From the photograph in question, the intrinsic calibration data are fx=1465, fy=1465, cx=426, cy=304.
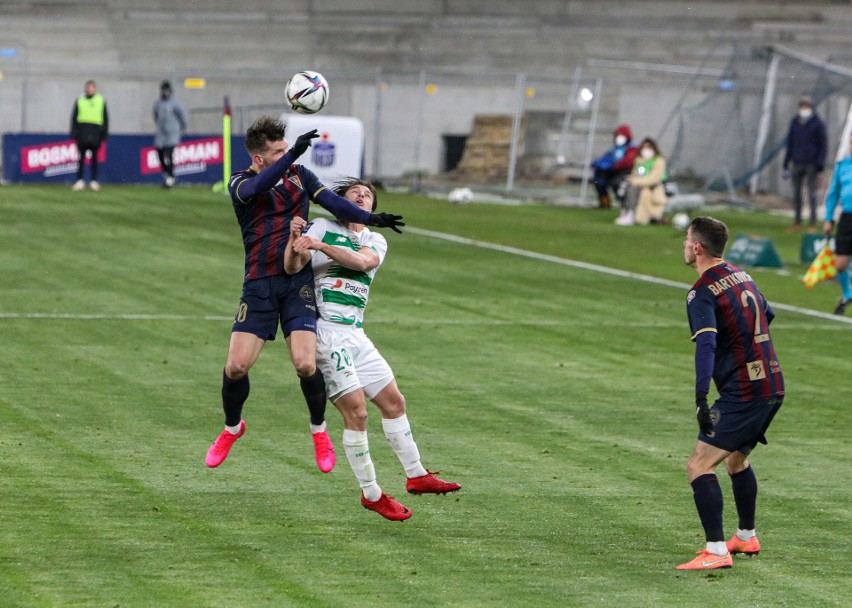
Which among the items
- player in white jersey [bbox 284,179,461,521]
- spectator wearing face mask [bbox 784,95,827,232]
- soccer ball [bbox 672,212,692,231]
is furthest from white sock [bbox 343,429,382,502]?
soccer ball [bbox 672,212,692,231]

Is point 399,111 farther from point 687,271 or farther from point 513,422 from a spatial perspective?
point 513,422

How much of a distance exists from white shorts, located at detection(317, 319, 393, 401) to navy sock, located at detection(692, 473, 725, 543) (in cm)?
189

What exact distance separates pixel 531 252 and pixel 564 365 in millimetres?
9115

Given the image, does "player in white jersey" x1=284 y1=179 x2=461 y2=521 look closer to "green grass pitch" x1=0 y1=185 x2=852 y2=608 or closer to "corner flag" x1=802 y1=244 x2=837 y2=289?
"green grass pitch" x1=0 y1=185 x2=852 y2=608

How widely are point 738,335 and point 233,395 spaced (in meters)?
3.10

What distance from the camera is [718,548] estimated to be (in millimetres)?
7668

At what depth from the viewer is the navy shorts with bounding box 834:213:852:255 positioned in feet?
59.1

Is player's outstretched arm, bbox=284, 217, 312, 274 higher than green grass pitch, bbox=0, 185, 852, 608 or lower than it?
higher

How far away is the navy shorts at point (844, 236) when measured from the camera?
1800 cm

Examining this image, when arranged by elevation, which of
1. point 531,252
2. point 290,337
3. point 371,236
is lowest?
point 531,252

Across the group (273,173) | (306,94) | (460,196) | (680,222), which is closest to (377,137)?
(460,196)

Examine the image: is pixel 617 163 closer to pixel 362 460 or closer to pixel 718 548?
pixel 362 460

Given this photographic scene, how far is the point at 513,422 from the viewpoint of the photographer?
11508 mm

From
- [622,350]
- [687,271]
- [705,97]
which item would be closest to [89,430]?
[622,350]
